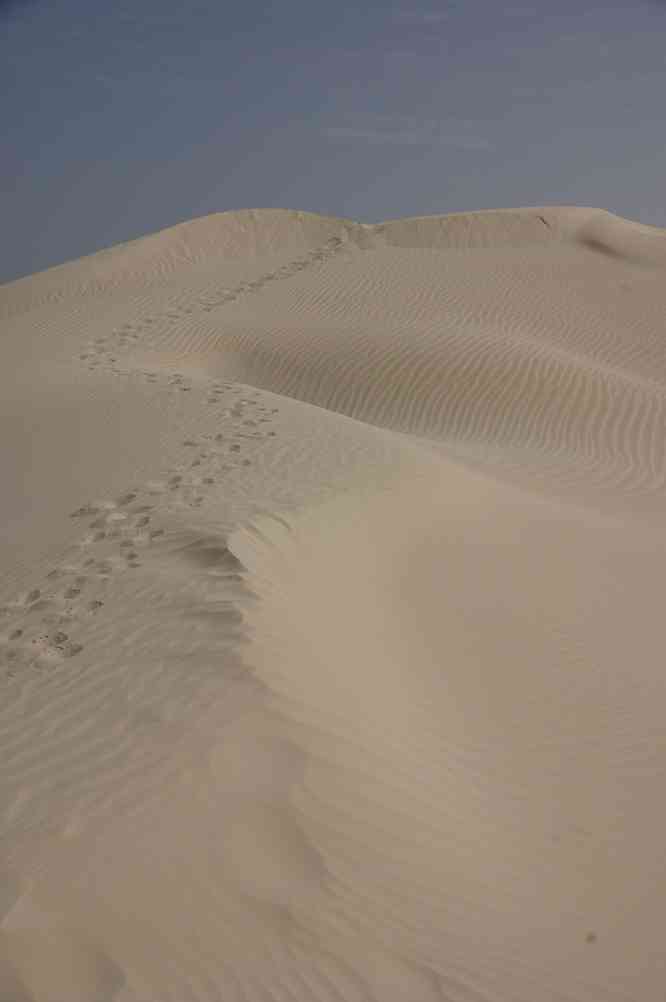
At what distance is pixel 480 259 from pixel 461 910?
20.1 m

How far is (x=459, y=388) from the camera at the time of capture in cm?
A: 1606

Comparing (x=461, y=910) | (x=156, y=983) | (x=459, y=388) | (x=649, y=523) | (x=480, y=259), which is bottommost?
(x=156, y=983)

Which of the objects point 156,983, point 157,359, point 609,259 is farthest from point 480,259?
point 156,983

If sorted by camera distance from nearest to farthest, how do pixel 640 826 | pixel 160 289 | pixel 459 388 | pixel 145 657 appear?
pixel 640 826 < pixel 145 657 < pixel 459 388 < pixel 160 289

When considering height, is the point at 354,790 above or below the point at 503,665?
below

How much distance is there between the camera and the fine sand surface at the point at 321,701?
413 centimetres

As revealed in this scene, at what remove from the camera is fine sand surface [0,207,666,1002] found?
13.6 ft

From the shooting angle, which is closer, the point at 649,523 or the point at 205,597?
the point at 205,597

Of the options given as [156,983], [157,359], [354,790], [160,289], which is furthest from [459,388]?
[156,983]

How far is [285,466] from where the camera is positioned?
10.0 metres

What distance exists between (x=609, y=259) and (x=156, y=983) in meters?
21.8

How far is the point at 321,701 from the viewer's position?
5430 millimetres

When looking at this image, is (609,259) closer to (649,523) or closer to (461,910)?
(649,523)

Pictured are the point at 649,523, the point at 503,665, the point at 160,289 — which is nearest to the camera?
the point at 503,665
